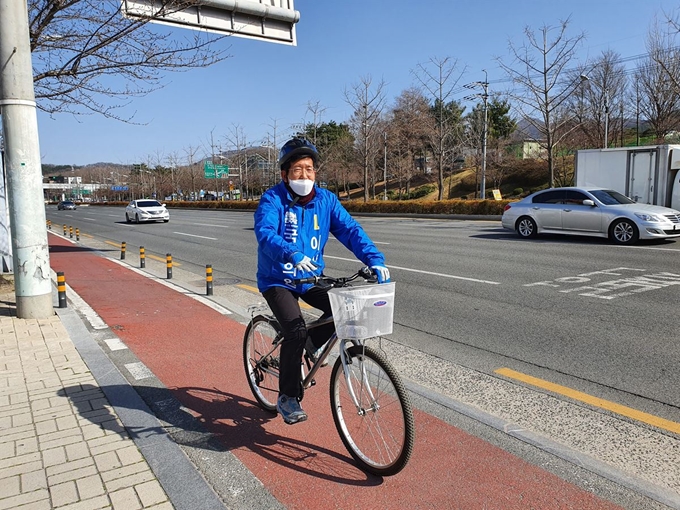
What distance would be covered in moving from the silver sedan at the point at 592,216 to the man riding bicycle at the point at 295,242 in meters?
12.1

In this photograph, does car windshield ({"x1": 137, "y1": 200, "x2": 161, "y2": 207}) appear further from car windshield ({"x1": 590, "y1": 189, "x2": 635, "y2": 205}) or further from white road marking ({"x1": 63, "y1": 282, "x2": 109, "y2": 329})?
car windshield ({"x1": 590, "y1": 189, "x2": 635, "y2": 205})

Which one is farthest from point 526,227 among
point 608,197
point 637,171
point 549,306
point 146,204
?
point 146,204

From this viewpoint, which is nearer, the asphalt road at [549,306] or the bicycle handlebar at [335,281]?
the bicycle handlebar at [335,281]

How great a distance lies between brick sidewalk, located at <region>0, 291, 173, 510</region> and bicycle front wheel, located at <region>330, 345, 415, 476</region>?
1059 mm

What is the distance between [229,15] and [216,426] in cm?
881

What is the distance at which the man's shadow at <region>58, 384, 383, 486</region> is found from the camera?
316cm

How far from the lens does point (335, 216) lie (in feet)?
11.1

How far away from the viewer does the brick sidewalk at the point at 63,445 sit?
9.15 ft

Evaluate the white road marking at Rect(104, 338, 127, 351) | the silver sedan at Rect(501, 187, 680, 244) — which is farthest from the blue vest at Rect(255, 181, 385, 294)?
the silver sedan at Rect(501, 187, 680, 244)

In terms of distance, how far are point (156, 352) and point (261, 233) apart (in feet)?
9.70

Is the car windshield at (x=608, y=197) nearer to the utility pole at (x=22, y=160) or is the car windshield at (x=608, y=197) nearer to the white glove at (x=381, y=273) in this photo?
the white glove at (x=381, y=273)

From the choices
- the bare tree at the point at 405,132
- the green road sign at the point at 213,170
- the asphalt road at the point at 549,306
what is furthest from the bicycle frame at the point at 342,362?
the green road sign at the point at 213,170

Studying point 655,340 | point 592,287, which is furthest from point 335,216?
point 592,287

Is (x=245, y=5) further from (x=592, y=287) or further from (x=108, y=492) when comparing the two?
(x=108, y=492)
